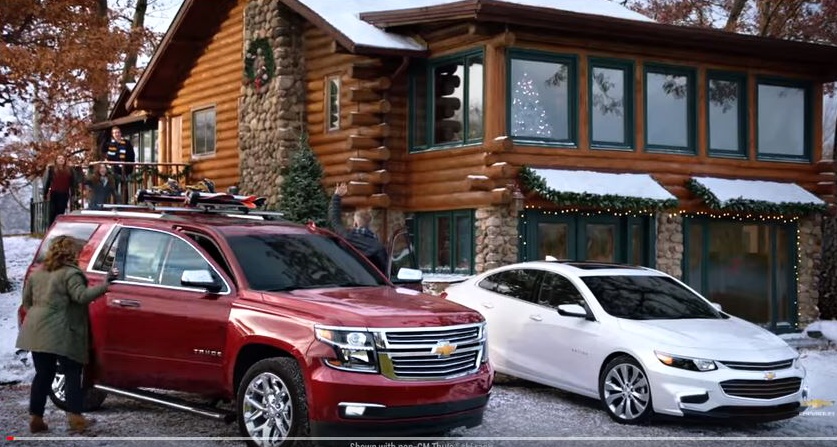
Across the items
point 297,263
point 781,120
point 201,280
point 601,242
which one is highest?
point 781,120

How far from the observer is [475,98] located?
17469mm

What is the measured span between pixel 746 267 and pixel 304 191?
8646 mm

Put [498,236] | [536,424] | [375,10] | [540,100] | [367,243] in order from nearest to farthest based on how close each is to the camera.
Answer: [536,424] < [367,243] < [498,236] < [540,100] < [375,10]

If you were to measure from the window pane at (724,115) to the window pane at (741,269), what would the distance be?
1.53m

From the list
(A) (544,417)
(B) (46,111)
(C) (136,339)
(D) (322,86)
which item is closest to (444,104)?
(D) (322,86)

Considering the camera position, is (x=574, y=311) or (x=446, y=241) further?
(x=446, y=241)

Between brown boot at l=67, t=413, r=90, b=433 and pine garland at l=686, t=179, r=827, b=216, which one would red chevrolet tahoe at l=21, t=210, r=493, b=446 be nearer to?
brown boot at l=67, t=413, r=90, b=433

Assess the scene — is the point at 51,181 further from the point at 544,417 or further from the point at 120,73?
the point at 544,417

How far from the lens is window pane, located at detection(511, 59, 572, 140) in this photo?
56.0 feet

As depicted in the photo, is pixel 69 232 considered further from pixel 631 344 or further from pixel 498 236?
pixel 498 236

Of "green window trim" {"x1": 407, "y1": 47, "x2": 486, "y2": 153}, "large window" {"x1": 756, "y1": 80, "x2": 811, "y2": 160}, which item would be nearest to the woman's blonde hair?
"green window trim" {"x1": 407, "y1": 47, "x2": 486, "y2": 153}

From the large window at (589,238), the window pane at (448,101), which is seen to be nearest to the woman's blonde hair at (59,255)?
the large window at (589,238)

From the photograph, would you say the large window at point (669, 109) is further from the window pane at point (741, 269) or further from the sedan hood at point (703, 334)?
the sedan hood at point (703, 334)

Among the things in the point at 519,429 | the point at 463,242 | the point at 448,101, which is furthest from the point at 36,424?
the point at 448,101
